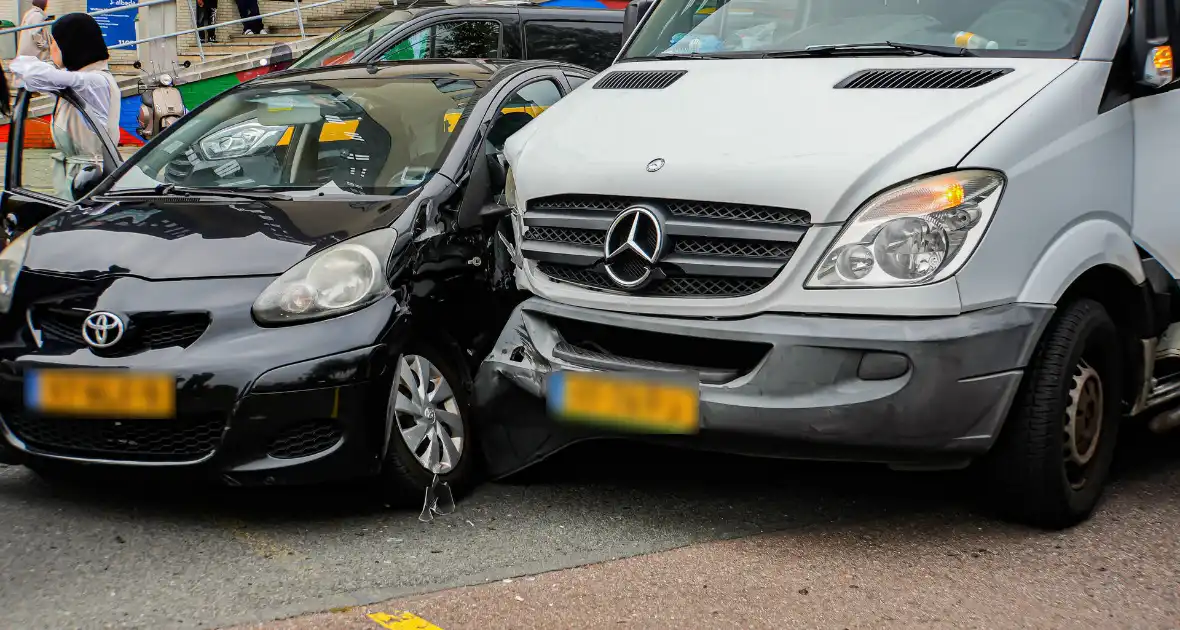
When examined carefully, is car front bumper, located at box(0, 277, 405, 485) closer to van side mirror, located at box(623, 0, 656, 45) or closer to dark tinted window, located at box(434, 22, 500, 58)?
van side mirror, located at box(623, 0, 656, 45)

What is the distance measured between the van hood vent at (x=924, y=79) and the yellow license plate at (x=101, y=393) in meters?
2.36

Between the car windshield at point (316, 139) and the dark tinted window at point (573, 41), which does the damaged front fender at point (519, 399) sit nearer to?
the car windshield at point (316, 139)

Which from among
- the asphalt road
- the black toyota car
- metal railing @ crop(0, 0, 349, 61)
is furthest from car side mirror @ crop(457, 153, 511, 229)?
metal railing @ crop(0, 0, 349, 61)

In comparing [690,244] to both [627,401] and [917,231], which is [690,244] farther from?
[917,231]

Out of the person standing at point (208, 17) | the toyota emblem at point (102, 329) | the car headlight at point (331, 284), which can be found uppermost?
the car headlight at point (331, 284)

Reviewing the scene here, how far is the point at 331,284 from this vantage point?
4488 millimetres

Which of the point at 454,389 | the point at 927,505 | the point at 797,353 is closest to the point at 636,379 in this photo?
the point at 797,353

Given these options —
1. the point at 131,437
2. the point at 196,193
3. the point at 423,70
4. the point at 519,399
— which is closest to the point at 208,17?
the point at 423,70

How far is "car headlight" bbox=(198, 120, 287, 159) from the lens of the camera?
18.2 ft

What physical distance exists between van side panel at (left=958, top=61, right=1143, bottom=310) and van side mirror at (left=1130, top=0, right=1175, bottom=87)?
128 mm

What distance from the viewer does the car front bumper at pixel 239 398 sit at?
4266mm

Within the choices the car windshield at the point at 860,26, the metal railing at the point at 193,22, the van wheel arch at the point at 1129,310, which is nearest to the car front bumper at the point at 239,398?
the car windshield at the point at 860,26

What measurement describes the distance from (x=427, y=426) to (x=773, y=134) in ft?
5.04

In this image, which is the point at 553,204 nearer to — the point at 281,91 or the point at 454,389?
the point at 454,389
